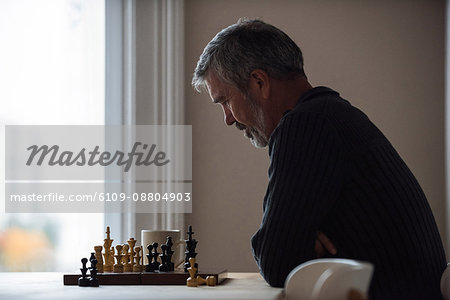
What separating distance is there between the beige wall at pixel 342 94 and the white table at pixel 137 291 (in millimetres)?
2228

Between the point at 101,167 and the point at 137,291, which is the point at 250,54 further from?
the point at 101,167

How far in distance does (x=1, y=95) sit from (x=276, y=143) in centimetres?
268

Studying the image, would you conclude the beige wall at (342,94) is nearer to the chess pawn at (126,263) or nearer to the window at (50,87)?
the window at (50,87)

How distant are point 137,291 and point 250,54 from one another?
738 millimetres

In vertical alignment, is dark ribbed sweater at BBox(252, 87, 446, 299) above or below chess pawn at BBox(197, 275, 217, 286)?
above

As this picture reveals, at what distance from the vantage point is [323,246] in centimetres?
150

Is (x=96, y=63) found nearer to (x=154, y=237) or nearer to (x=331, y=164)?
(x=154, y=237)

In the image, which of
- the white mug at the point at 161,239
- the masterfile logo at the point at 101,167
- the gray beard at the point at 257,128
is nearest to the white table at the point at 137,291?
the white mug at the point at 161,239

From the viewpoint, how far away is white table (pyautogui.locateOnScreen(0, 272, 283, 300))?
4.21 ft

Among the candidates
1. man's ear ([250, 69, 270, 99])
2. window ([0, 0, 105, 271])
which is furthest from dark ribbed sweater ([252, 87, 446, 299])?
window ([0, 0, 105, 271])

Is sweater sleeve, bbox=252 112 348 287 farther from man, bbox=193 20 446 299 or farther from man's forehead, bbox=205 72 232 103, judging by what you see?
man's forehead, bbox=205 72 232 103

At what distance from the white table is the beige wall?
2.23m

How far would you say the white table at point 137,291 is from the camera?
4.21 ft

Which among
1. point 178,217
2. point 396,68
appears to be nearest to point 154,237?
point 178,217
